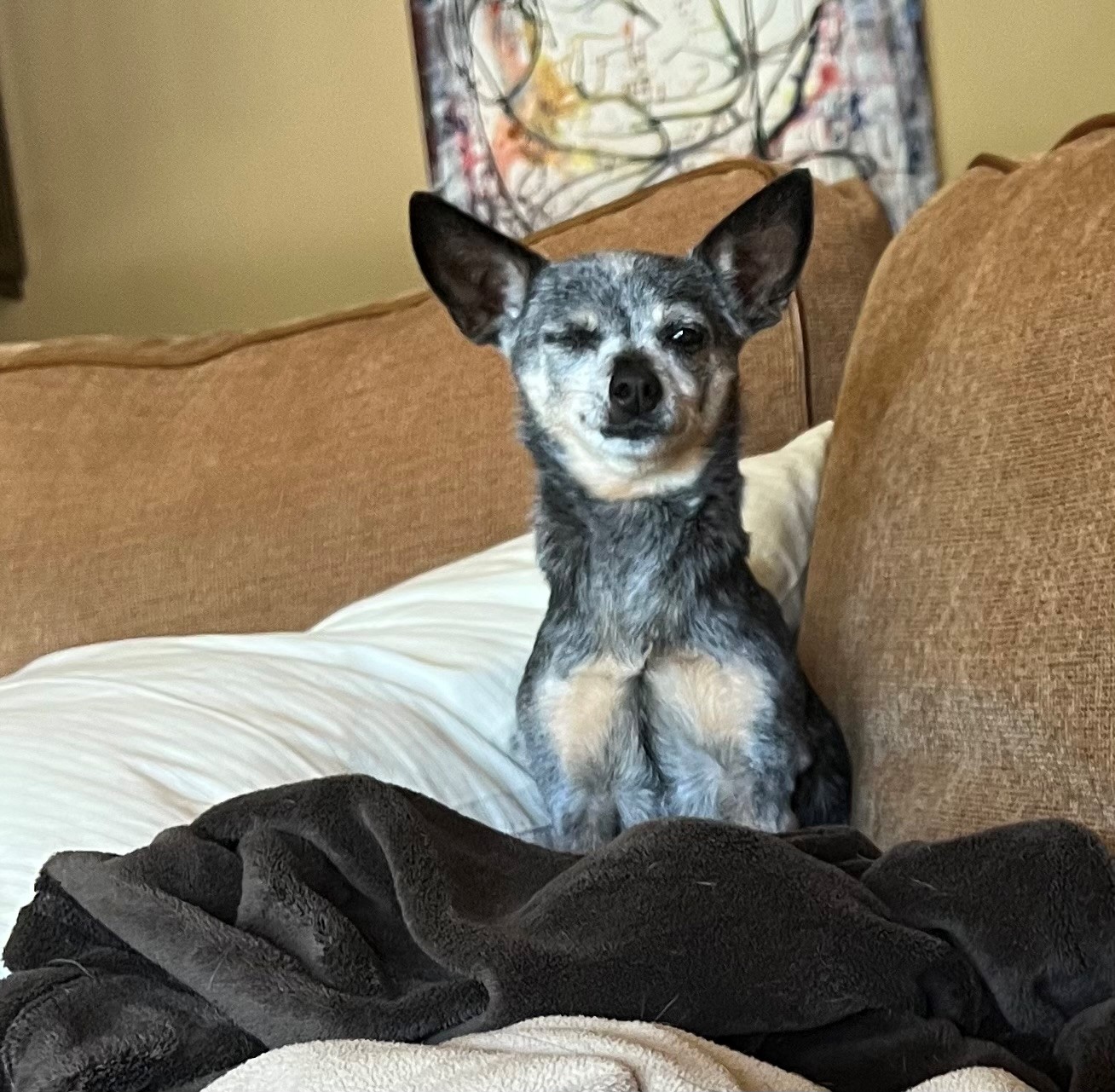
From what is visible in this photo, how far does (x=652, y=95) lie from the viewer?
1966 millimetres

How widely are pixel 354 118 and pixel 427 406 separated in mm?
834

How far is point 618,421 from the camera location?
45.1 inches

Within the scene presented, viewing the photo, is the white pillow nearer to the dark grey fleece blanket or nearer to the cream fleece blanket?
the dark grey fleece blanket

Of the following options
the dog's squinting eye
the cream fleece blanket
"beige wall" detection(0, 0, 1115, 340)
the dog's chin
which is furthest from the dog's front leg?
"beige wall" detection(0, 0, 1115, 340)

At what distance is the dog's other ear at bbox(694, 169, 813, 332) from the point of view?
1201 millimetres

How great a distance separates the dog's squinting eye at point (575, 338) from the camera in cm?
125

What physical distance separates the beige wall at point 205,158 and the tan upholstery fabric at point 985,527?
3.90 ft

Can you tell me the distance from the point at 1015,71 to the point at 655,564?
1.08 m

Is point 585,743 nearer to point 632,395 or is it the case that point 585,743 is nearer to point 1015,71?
point 632,395

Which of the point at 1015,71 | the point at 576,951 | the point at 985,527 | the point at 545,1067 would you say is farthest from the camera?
Answer: the point at 1015,71

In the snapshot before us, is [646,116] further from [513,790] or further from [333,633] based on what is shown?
[513,790]

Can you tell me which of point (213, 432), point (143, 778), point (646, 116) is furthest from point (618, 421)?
point (646, 116)

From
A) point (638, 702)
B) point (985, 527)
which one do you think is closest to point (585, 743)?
point (638, 702)

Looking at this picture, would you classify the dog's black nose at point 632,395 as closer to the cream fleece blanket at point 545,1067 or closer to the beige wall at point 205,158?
the cream fleece blanket at point 545,1067
